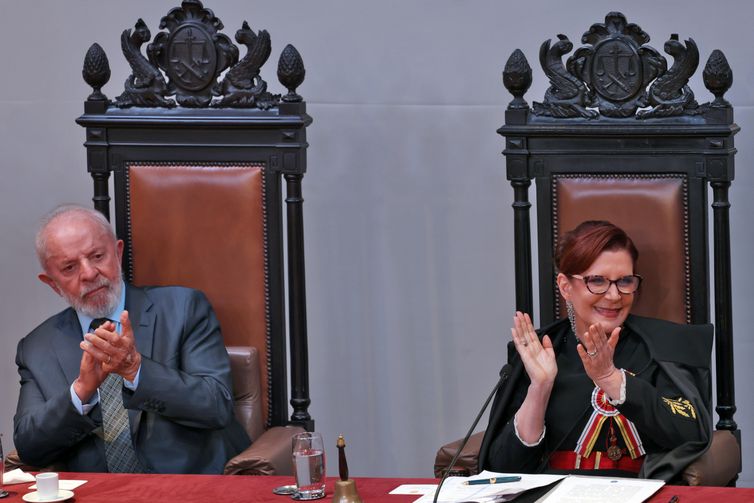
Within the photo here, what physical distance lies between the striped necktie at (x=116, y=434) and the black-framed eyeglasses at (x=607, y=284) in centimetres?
129

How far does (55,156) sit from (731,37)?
2.36 meters

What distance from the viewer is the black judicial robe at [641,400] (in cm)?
281

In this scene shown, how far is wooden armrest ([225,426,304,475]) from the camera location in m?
3.05

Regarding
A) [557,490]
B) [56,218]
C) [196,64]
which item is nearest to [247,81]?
[196,64]

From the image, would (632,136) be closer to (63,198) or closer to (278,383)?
(278,383)

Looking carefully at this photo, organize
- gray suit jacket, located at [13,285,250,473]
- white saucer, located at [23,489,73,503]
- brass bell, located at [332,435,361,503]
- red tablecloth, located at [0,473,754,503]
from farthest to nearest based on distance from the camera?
1. gray suit jacket, located at [13,285,250,473]
2. white saucer, located at [23,489,73,503]
3. red tablecloth, located at [0,473,754,503]
4. brass bell, located at [332,435,361,503]

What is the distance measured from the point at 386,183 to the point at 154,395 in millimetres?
1323

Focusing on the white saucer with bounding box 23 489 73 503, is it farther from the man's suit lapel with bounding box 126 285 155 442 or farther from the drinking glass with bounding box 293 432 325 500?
the man's suit lapel with bounding box 126 285 155 442

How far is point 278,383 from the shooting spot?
3590 millimetres

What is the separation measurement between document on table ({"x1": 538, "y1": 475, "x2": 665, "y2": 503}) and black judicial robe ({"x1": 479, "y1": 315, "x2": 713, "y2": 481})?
0.27 metres

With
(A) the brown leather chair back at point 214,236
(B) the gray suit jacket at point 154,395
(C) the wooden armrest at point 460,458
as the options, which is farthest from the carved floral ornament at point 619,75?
(B) the gray suit jacket at point 154,395

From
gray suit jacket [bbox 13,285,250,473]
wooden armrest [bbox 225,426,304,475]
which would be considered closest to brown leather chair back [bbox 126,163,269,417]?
gray suit jacket [bbox 13,285,250,473]

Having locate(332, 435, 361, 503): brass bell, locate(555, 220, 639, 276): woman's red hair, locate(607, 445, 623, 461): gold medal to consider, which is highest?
locate(555, 220, 639, 276): woman's red hair

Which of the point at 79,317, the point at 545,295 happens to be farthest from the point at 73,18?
the point at 545,295
